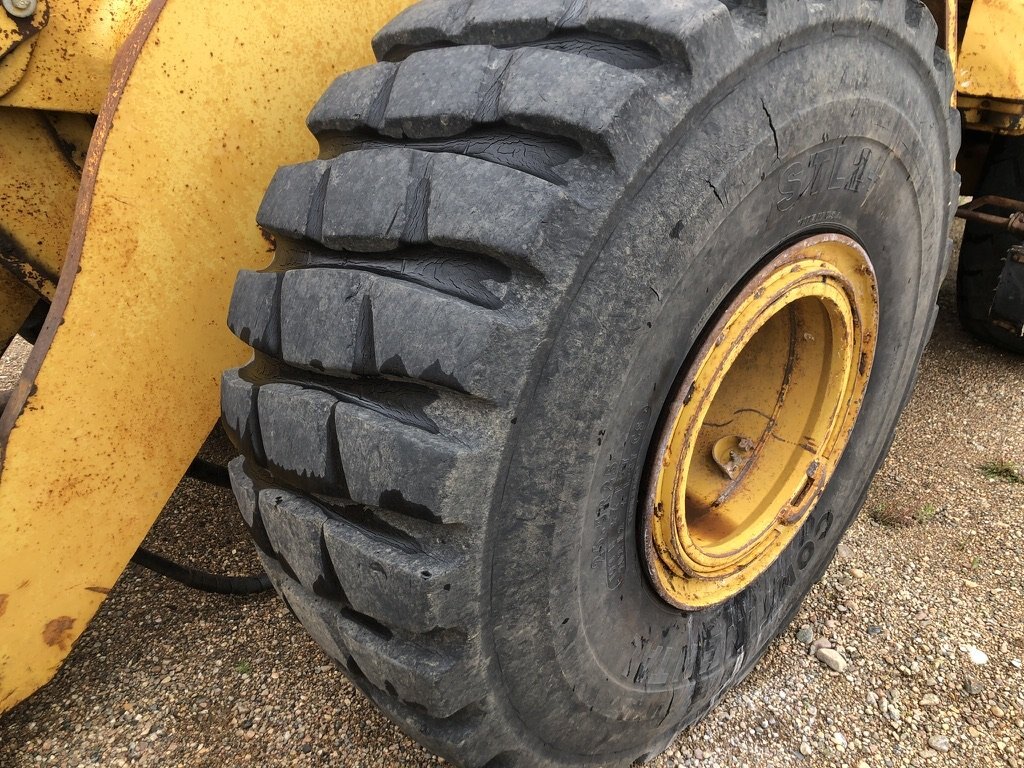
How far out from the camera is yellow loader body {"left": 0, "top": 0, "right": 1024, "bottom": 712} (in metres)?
1.12

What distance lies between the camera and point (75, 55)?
3.86 feet

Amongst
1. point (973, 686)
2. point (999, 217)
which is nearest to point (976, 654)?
point (973, 686)

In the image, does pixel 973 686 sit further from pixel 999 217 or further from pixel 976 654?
pixel 999 217

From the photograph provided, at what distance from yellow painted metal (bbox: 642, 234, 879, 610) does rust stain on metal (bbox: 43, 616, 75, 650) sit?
106 centimetres

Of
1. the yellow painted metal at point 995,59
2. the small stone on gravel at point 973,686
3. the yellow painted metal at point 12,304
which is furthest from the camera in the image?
the yellow painted metal at point 995,59

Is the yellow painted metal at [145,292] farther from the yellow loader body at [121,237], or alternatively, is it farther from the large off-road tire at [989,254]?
the large off-road tire at [989,254]

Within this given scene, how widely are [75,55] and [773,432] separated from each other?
4.98 feet

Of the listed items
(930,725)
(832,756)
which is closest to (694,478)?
(832,756)

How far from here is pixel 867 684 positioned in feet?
5.46

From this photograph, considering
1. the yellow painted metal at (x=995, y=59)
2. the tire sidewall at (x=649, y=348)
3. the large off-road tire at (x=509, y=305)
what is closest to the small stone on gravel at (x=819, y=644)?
the tire sidewall at (x=649, y=348)

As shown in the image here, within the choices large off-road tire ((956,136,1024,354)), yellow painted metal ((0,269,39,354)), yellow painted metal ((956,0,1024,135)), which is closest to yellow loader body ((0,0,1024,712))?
yellow painted metal ((0,269,39,354))

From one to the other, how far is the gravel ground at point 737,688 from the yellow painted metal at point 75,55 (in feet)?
3.98

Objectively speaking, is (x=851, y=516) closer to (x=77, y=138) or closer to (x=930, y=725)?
(x=930, y=725)

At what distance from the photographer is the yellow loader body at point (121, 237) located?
112 cm
